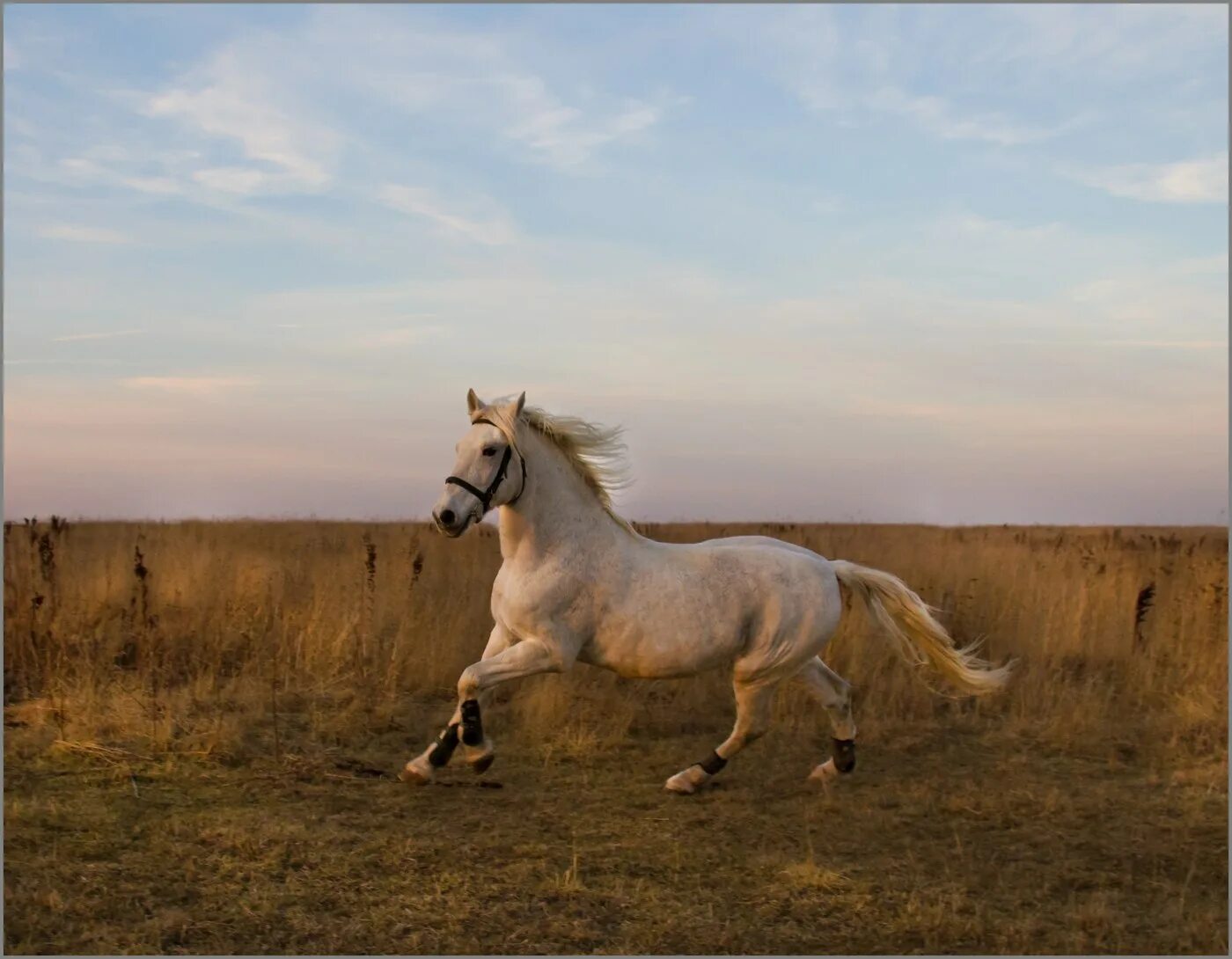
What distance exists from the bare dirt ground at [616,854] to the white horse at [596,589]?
567 millimetres

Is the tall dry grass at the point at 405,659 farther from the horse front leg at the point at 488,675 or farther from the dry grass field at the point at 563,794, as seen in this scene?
the horse front leg at the point at 488,675

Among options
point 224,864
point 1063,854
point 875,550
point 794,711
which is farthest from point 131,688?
point 875,550

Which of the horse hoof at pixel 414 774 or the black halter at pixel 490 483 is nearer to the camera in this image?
the black halter at pixel 490 483

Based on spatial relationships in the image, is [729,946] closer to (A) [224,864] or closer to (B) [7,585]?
(A) [224,864]

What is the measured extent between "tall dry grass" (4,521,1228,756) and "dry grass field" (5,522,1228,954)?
3 cm

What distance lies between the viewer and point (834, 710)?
639 centimetres

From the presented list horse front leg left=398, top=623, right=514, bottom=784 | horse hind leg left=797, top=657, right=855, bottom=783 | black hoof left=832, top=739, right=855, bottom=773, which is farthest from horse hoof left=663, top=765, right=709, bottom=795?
horse front leg left=398, top=623, right=514, bottom=784

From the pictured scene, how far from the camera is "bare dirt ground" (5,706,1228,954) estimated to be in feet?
14.5

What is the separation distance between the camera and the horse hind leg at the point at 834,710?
630 cm

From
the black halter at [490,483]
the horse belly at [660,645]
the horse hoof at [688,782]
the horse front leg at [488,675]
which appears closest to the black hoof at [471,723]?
the horse front leg at [488,675]

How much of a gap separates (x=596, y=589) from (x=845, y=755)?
6.63ft

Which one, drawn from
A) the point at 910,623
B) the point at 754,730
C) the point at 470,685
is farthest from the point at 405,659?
the point at 910,623

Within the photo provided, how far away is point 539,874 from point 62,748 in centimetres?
354

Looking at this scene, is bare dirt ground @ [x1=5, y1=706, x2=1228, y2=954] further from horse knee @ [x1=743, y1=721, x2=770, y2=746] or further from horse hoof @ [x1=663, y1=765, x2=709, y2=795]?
horse knee @ [x1=743, y1=721, x2=770, y2=746]
